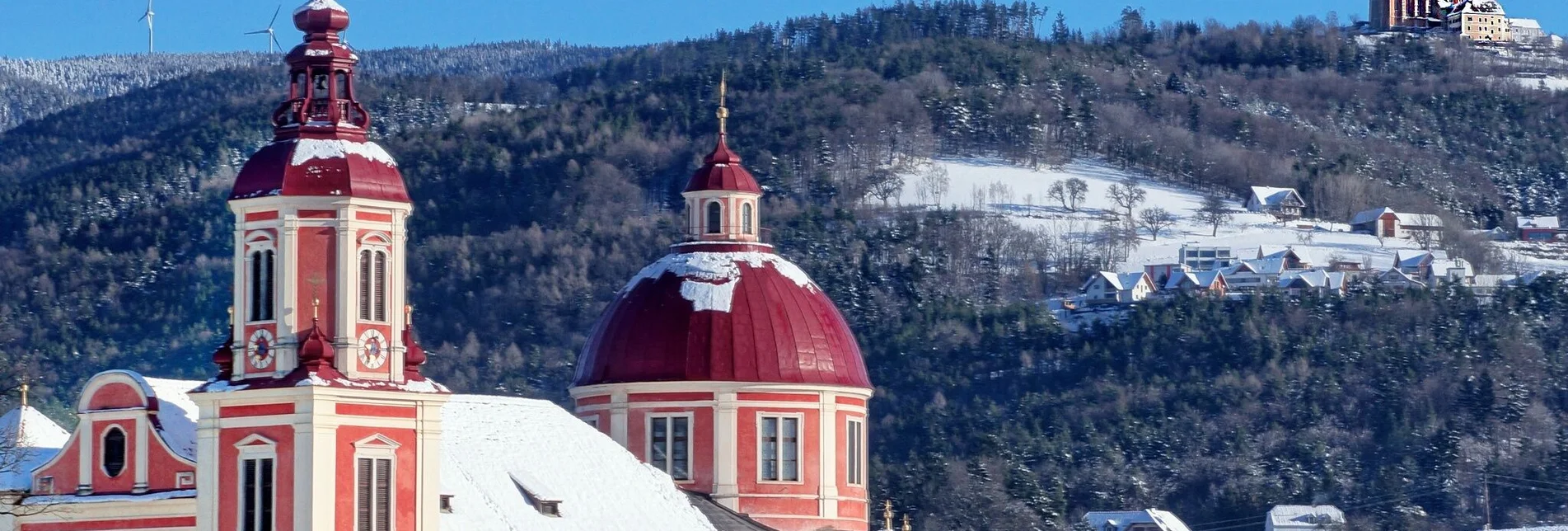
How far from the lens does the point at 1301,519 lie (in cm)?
16938

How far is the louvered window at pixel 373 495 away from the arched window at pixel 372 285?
2.40 m

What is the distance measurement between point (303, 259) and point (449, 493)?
26.5 ft

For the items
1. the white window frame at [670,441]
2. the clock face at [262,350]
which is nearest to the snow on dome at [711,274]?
the white window frame at [670,441]

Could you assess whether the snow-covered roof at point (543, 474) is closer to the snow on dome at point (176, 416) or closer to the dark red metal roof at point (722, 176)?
the snow on dome at point (176, 416)

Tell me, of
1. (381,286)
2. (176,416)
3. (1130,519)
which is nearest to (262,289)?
(381,286)

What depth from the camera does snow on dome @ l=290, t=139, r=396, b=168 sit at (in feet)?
193

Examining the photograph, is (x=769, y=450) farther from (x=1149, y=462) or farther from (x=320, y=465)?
(x=1149, y=462)

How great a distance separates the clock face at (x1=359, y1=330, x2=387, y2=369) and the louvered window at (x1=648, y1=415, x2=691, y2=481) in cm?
2087

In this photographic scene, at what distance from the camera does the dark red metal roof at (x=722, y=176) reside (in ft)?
273

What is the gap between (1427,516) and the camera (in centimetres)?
17300

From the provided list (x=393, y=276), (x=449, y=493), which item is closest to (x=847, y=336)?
(x=449, y=493)

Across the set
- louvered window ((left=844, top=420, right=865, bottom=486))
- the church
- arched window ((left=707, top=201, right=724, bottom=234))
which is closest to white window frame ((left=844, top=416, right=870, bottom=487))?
louvered window ((left=844, top=420, right=865, bottom=486))

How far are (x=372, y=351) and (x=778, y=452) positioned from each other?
21971 millimetres

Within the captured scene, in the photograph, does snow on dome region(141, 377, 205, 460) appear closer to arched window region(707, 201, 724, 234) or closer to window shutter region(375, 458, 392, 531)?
window shutter region(375, 458, 392, 531)
